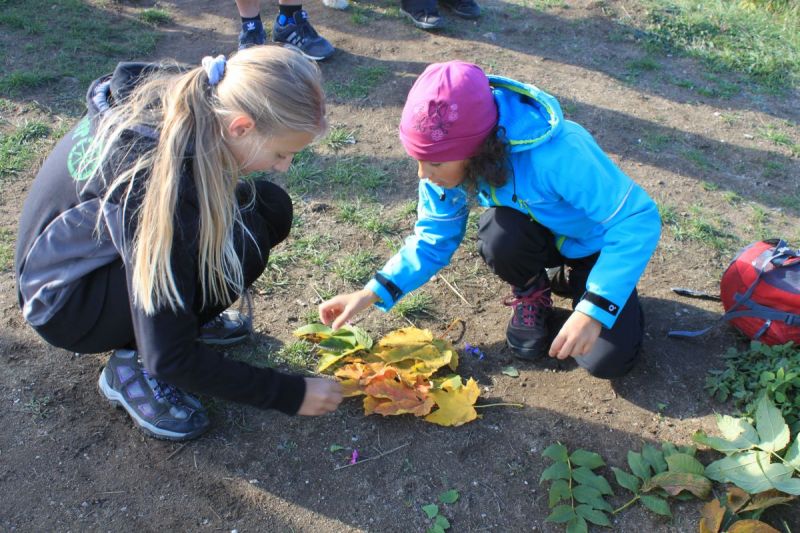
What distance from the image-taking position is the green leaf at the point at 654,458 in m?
2.14

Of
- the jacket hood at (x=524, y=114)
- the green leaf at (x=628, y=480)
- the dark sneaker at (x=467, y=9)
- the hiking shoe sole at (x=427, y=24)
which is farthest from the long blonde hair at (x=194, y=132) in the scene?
the dark sneaker at (x=467, y=9)

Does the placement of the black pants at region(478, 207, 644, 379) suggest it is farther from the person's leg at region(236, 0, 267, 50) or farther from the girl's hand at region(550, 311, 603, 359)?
the person's leg at region(236, 0, 267, 50)

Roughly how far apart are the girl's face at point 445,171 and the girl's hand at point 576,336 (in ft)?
1.79

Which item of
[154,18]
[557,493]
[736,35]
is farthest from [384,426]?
[736,35]

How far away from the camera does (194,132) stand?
1726 mm

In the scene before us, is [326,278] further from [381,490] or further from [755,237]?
[755,237]

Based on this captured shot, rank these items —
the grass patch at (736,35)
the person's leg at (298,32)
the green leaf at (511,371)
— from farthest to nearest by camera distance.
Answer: the grass patch at (736,35)
the person's leg at (298,32)
the green leaf at (511,371)

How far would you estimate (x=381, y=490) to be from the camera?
7.03 feet

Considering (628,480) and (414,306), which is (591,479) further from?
(414,306)

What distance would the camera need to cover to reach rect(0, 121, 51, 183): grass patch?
349 centimetres

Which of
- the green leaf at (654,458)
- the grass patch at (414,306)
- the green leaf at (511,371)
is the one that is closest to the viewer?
the green leaf at (654,458)

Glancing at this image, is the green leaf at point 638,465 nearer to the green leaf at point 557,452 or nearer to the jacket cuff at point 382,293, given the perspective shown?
the green leaf at point 557,452

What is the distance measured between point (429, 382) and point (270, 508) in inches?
25.6

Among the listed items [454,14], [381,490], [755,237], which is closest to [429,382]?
[381,490]
